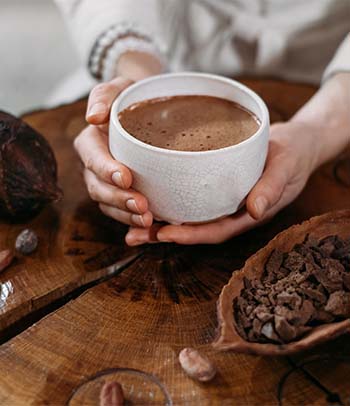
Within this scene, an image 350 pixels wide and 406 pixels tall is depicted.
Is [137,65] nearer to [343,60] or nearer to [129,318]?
[343,60]

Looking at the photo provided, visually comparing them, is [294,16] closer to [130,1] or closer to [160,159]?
[130,1]

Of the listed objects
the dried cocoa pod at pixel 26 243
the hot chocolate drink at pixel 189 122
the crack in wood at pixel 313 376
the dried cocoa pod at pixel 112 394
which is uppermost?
the hot chocolate drink at pixel 189 122

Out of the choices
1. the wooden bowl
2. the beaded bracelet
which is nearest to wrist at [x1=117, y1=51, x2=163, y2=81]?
the beaded bracelet

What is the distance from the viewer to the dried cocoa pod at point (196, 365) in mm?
613

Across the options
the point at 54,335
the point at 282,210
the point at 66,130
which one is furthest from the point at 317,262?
the point at 66,130

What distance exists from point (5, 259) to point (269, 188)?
0.31 m

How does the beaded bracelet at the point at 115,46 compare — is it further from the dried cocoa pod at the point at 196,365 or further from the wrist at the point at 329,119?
the dried cocoa pod at the point at 196,365

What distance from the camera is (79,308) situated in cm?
70

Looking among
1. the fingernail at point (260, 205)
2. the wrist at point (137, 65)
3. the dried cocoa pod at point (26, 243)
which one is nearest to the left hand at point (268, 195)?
the fingernail at point (260, 205)

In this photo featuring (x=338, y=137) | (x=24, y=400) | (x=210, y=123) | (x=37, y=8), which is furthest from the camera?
(x=37, y=8)

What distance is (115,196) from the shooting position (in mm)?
741

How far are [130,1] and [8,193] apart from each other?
1.52 feet

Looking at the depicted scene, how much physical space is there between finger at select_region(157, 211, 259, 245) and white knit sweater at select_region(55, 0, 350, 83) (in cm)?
34

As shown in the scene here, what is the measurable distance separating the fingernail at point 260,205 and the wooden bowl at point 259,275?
4 cm
